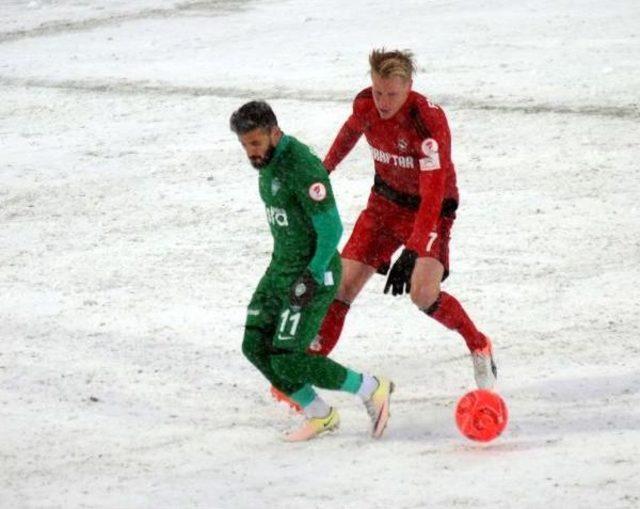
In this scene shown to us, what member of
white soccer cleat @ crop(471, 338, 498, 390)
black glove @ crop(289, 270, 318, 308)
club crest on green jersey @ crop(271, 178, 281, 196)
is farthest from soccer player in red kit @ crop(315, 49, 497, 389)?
club crest on green jersey @ crop(271, 178, 281, 196)

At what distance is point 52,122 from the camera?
1516 cm

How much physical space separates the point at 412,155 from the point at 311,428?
5.48ft

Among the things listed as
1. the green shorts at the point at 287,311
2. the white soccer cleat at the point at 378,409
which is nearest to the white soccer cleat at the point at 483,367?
the white soccer cleat at the point at 378,409

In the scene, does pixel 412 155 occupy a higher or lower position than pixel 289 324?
higher

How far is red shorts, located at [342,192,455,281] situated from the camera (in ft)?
26.6

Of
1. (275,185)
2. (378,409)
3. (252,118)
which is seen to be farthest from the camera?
(378,409)

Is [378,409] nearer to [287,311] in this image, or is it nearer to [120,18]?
[287,311]

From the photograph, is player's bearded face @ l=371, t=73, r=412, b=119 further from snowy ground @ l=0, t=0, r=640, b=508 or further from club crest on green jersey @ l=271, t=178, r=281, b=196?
snowy ground @ l=0, t=0, r=640, b=508

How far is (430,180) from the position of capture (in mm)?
7586

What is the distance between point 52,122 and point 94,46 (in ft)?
13.2

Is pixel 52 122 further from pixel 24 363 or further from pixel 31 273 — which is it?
pixel 24 363

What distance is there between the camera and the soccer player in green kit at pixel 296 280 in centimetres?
697

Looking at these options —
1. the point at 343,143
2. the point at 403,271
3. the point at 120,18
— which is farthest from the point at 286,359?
the point at 120,18

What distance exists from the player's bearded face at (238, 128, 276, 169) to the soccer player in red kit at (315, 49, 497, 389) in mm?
856
